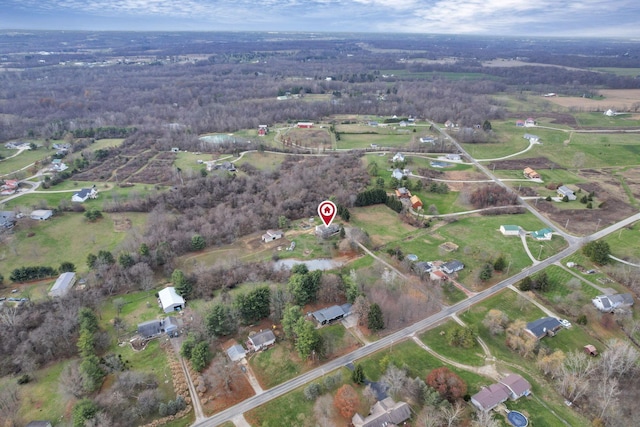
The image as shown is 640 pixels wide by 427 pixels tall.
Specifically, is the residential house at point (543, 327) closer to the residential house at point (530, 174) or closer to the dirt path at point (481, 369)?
the dirt path at point (481, 369)

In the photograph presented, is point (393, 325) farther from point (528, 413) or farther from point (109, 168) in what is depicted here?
point (109, 168)

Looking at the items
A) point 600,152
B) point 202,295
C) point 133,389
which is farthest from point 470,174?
point 133,389

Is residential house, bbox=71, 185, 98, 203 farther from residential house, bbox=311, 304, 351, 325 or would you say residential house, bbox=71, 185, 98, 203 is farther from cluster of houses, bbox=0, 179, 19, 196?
residential house, bbox=311, 304, 351, 325

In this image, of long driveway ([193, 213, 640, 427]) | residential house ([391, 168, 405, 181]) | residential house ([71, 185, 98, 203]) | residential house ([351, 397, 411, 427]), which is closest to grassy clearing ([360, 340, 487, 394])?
long driveway ([193, 213, 640, 427])

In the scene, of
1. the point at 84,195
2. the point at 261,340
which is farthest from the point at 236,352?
the point at 84,195

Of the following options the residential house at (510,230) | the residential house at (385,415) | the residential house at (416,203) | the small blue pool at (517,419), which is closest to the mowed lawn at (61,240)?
the residential house at (385,415)
